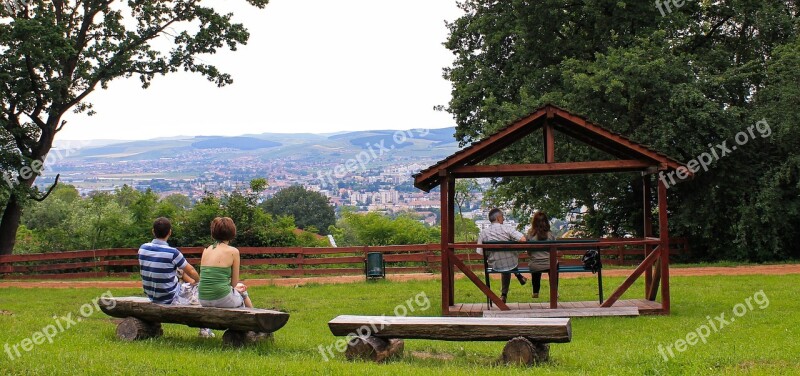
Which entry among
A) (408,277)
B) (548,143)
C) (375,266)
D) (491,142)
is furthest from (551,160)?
(408,277)

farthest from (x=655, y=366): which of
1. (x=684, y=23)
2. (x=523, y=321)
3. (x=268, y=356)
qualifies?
(x=684, y=23)

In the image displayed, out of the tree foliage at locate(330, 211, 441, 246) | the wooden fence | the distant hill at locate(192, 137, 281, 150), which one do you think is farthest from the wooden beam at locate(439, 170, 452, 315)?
the distant hill at locate(192, 137, 281, 150)

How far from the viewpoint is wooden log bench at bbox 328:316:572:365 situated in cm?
788

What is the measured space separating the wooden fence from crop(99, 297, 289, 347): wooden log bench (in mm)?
13585

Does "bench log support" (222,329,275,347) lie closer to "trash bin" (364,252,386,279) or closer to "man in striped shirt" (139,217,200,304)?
"man in striped shirt" (139,217,200,304)

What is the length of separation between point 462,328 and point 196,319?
2.99m

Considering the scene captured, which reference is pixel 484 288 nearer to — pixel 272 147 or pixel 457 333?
pixel 457 333

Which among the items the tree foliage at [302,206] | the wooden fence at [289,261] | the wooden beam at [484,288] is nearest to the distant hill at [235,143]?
the tree foliage at [302,206]

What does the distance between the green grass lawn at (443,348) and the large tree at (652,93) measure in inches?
344

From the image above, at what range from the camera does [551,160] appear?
13.0m

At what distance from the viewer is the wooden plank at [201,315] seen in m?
8.37

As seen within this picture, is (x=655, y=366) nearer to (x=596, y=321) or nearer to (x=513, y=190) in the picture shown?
(x=596, y=321)

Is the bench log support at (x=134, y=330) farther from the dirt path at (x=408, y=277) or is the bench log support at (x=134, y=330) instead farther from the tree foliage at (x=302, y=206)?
the tree foliage at (x=302, y=206)

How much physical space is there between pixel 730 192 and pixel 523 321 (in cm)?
1868
